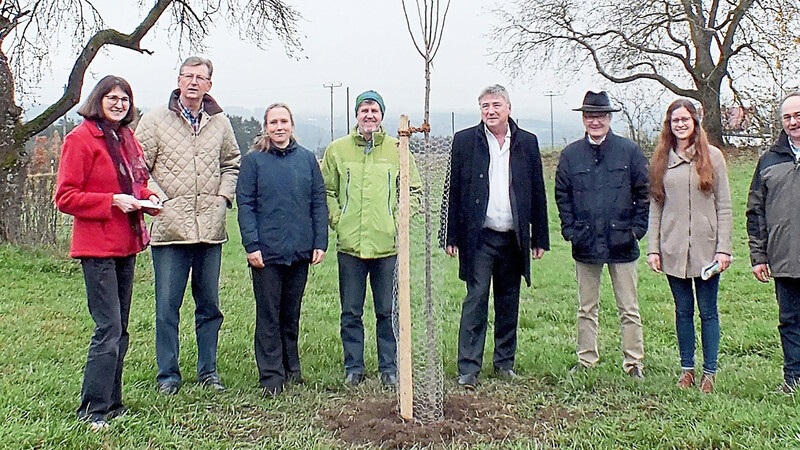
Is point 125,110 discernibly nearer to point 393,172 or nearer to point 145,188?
point 145,188

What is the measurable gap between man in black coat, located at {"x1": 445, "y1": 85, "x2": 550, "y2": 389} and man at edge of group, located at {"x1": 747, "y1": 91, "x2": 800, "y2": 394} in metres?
1.47

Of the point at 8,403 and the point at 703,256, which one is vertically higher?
the point at 703,256

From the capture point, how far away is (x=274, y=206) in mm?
5293

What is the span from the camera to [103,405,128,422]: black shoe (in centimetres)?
464

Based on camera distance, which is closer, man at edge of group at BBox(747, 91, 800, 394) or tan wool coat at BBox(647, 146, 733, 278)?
man at edge of group at BBox(747, 91, 800, 394)

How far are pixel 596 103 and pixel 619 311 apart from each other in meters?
1.60

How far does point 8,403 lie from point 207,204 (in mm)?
1766

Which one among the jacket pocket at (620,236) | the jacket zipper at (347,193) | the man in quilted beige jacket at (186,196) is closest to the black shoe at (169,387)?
the man in quilted beige jacket at (186,196)

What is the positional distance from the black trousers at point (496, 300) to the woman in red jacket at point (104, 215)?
7.68ft

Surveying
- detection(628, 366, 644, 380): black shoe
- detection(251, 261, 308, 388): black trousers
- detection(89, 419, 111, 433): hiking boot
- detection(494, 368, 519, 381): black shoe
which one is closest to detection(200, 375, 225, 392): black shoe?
detection(251, 261, 308, 388): black trousers

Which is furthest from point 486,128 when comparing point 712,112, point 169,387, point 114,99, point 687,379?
point 712,112

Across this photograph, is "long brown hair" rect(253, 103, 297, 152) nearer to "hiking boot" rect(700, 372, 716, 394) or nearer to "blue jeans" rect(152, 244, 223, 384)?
"blue jeans" rect(152, 244, 223, 384)

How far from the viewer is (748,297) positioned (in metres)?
8.54

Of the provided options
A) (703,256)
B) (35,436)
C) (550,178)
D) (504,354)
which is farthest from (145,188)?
(550,178)
